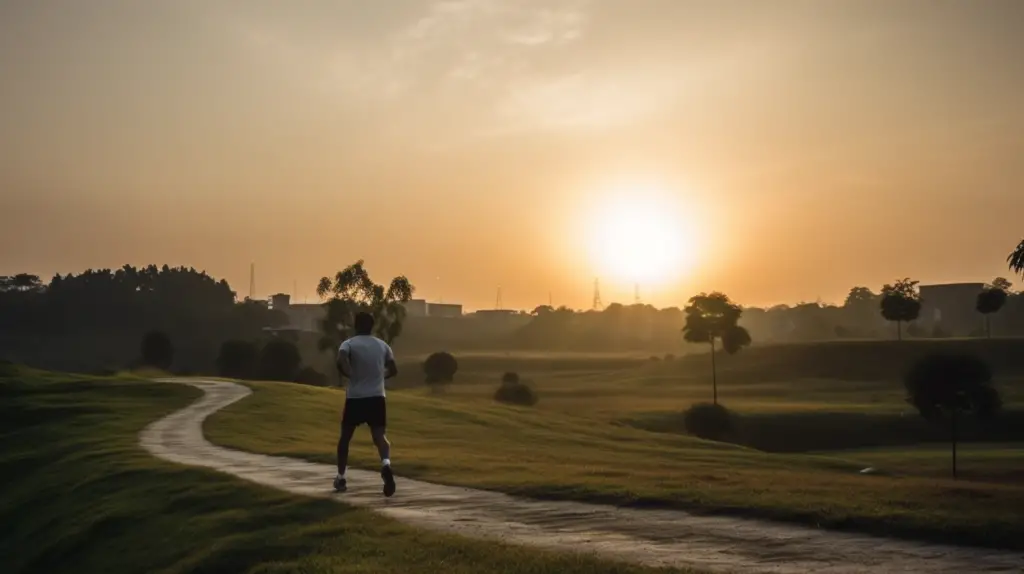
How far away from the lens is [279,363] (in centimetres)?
12212

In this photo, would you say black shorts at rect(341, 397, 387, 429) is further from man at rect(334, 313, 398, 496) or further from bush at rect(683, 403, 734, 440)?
bush at rect(683, 403, 734, 440)

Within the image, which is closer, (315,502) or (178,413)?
(315,502)

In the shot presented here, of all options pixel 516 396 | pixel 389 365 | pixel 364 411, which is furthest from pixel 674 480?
pixel 516 396

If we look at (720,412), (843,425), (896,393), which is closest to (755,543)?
(720,412)

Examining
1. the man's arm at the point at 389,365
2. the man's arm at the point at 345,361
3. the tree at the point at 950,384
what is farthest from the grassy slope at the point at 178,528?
the tree at the point at 950,384

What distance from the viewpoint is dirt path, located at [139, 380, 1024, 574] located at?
44.2 ft

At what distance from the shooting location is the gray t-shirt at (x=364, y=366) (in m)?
20.5

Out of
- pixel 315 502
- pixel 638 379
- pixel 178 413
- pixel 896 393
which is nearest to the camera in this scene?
pixel 315 502

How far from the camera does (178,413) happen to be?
5122 centimetres

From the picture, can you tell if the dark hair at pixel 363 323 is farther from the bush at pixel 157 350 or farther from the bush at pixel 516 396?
the bush at pixel 157 350

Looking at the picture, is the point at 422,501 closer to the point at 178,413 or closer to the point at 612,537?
the point at 612,537

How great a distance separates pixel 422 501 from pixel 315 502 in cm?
214

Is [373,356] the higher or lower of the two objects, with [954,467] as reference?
higher

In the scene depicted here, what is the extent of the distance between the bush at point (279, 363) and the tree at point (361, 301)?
32.5 ft
